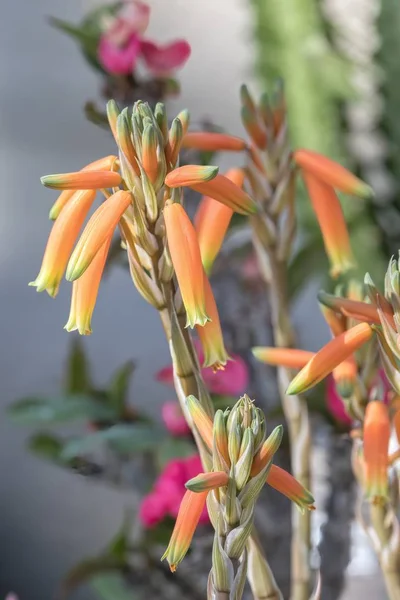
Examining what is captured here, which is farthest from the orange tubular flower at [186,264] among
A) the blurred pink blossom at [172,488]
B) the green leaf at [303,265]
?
the green leaf at [303,265]

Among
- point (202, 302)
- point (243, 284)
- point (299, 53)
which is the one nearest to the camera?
point (202, 302)

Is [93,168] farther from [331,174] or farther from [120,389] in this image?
[120,389]

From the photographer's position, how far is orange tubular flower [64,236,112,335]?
0.60 feet

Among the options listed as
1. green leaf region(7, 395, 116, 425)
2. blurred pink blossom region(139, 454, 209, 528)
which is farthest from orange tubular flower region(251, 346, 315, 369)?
green leaf region(7, 395, 116, 425)

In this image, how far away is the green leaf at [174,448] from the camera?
0.54 meters

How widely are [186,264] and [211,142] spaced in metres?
0.09

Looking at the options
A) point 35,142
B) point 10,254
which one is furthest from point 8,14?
point 10,254

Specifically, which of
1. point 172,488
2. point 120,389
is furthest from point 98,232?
point 120,389

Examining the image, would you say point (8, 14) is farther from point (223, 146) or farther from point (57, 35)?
point (223, 146)

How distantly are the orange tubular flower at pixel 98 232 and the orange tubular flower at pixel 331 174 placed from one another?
0.10m

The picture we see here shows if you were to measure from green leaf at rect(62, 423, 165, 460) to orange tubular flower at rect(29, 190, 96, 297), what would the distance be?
330 millimetres

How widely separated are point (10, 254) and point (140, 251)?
79 centimetres

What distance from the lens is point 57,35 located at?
3.11ft

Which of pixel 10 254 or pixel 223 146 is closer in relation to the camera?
pixel 223 146
